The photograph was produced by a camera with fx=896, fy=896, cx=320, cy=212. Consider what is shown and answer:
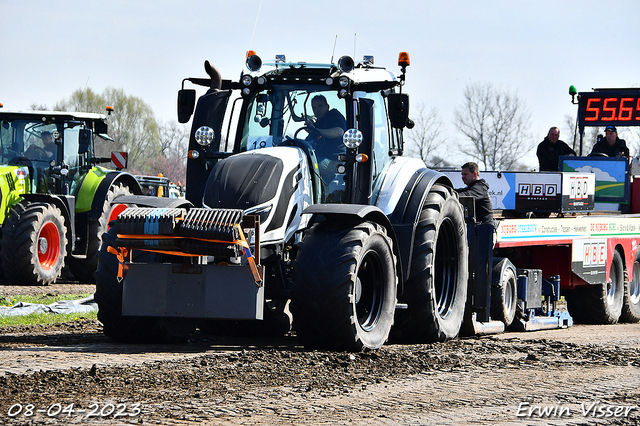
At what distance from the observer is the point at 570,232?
40.8 feet

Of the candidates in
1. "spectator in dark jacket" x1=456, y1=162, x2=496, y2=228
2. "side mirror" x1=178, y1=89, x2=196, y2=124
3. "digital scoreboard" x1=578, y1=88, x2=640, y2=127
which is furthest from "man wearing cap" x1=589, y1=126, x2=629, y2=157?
"side mirror" x1=178, y1=89, x2=196, y2=124

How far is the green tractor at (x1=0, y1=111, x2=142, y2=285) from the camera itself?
47.8 feet

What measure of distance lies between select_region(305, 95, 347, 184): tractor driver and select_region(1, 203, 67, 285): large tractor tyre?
739cm

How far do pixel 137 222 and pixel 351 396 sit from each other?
2.56 m

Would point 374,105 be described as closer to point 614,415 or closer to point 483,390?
point 483,390

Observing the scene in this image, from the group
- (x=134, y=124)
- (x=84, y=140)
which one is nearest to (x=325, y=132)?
(x=84, y=140)

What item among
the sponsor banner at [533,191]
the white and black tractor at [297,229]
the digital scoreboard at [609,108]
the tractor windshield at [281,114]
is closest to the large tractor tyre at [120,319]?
the white and black tractor at [297,229]

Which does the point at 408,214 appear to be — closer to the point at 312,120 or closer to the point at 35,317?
the point at 312,120

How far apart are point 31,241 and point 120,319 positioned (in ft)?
23.2

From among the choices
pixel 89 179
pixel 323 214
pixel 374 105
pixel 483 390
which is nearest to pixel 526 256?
pixel 374 105

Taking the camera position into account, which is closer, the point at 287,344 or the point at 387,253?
the point at 387,253

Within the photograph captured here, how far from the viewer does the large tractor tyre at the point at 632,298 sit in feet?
46.5

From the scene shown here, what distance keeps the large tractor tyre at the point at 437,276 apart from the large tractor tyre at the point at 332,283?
2.90ft

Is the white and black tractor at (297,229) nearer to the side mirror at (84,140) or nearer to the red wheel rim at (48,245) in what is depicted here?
the red wheel rim at (48,245)
